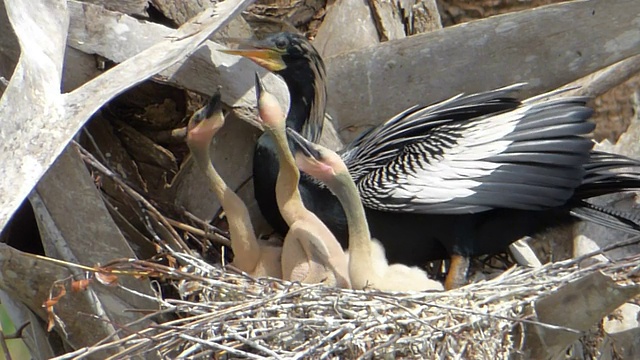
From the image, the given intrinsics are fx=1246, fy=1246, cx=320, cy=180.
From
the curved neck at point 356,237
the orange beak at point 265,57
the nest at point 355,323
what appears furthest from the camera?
the orange beak at point 265,57

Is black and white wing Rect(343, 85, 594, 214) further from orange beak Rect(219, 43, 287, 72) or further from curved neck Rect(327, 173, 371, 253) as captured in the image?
orange beak Rect(219, 43, 287, 72)

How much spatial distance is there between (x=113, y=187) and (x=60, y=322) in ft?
2.21

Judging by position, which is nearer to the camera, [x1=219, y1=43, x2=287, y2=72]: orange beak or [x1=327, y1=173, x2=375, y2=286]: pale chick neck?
[x1=327, y1=173, x2=375, y2=286]: pale chick neck

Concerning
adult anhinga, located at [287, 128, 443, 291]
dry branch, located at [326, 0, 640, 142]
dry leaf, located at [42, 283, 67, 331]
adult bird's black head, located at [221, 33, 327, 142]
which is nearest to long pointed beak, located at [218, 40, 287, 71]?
adult bird's black head, located at [221, 33, 327, 142]

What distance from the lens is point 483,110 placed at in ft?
12.5

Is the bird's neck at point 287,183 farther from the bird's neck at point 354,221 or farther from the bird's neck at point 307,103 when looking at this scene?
the bird's neck at point 307,103

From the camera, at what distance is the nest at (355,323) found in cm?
294

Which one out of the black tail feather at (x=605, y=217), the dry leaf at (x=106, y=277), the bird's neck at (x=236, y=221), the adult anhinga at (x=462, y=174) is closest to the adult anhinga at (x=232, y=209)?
the bird's neck at (x=236, y=221)

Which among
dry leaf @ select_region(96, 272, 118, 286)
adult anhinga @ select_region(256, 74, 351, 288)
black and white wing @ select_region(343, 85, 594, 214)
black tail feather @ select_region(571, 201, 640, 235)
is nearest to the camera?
dry leaf @ select_region(96, 272, 118, 286)

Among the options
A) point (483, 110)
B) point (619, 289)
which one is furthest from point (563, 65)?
point (619, 289)

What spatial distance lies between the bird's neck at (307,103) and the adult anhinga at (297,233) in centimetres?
38

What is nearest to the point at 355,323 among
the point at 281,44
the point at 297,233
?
the point at 297,233

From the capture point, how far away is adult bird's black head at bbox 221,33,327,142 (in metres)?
3.99

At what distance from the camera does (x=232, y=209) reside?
365cm
